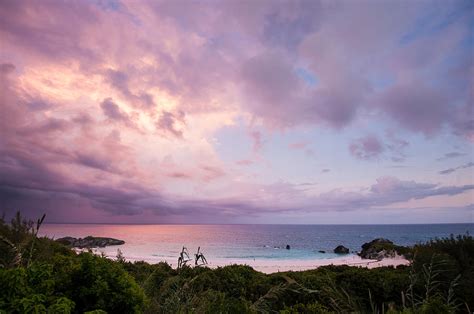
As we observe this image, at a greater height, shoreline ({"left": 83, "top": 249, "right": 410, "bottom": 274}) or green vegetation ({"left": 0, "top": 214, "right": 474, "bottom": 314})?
green vegetation ({"left": 0, "top": 214, "right": 474, "bottom": 314})

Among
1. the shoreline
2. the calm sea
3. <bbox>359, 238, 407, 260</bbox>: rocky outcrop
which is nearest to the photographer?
the shoreline

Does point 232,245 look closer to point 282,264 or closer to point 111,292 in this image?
point 282,264

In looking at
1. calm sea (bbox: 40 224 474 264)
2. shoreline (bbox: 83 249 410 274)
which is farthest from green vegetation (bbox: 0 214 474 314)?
shoreline (bbox: 83 249 410 274)

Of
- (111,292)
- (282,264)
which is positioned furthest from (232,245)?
(111,292)

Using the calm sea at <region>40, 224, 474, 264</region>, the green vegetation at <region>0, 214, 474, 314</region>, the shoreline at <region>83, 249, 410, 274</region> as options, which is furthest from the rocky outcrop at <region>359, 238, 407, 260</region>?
the green vegetation at <region>0, 214, 474, 314</region>

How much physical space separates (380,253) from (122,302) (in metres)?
50.7

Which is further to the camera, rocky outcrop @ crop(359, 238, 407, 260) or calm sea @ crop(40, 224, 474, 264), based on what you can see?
calm sea @ crop(40, 224, 474, 264)

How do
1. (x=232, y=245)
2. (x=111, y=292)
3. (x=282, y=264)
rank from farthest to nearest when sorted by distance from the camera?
(x=232, y=245)
(x=282, y=264)
(x=111, y=292)

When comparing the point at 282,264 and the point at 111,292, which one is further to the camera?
the point at 282,264

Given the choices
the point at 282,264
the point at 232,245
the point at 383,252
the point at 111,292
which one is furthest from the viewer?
the point at 232,245

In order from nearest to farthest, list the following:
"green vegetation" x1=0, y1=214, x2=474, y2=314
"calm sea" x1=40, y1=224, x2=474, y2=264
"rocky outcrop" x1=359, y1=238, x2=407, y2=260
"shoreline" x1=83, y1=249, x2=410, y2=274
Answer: "green vegetation" x1=0, y1=214, x2=474, y2=314 < "shoreline" x1=83, y1=249, x2=410, y2=274 < "rocky outcrop" x1=359, y1=238, x2=407, y2=260 < "calm sea" x1=40, y1=224, x2=474, y2=264

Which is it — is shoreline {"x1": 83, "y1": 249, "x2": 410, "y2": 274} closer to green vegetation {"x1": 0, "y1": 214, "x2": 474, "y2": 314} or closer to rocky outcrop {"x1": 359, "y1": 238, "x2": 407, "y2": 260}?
rocky outcrop {"x1": 359, "y1": 238, "x2": 407, "y2": 260}

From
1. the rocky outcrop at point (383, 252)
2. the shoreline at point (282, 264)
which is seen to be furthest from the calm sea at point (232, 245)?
the rocky outcrop at point (383, 252)

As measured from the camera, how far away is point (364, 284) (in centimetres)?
1353
